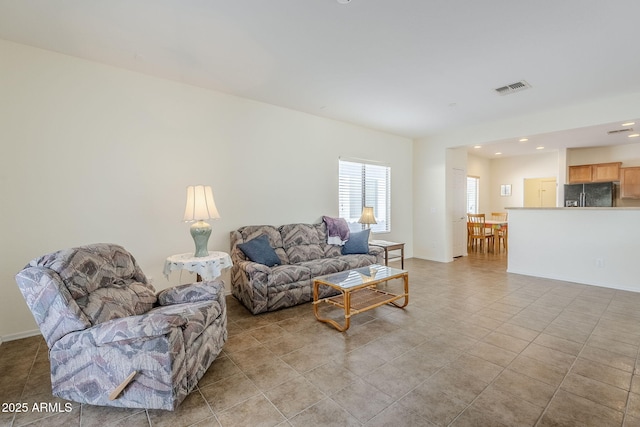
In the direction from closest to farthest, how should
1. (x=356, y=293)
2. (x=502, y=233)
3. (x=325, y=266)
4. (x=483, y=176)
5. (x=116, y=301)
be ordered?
(x=116, y=301), (x=356, y=293), (x=325, y=266), (x=502, y=233), (x=483, y=176)

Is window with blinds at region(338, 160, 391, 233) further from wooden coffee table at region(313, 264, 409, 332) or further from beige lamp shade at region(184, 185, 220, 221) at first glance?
beige lamp shade at region(184, 185, 220, 221)

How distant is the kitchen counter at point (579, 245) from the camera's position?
418cm

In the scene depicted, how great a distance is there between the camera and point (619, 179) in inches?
266

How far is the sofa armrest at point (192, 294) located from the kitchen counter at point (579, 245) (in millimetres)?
5153

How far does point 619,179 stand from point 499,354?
7.23 metres

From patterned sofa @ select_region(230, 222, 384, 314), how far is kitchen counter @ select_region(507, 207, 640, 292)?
103 inches

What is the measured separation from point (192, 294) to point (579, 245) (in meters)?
5.57

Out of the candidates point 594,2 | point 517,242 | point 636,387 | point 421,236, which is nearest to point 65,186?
point 594,2

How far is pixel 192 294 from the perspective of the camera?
2449 mm

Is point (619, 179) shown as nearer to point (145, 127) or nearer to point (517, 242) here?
point (517, 242)

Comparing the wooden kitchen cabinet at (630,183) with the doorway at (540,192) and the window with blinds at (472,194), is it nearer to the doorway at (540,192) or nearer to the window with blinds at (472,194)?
the doorway at (540,192)

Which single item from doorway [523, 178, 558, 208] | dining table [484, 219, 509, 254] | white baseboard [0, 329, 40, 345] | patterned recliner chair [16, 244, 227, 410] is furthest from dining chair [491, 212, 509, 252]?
white baseboard [0, 329, 40, 345]

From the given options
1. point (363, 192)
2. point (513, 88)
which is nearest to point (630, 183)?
point (513, 88)

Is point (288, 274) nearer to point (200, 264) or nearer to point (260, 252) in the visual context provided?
point (260, 252)
